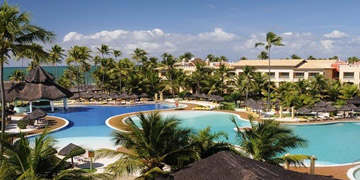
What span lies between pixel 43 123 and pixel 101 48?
3205cm

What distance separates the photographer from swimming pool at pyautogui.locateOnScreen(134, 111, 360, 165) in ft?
72.4

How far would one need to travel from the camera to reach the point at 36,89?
39.4 meters

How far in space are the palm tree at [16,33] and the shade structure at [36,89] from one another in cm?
2642

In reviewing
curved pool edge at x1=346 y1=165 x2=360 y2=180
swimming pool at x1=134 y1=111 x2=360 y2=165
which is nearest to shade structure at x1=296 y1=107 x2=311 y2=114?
swimming pool at x1=134 y1=111 x2=360 y2=165

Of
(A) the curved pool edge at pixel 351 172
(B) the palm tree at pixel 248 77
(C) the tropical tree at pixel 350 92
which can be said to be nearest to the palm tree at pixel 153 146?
(A) the curved pool edge at pixel 351 172

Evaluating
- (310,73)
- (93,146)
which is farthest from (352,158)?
(310,73)

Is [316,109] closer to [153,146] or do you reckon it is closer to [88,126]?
[88,126]

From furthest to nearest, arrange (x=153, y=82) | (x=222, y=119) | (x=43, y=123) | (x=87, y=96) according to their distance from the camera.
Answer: (x=153, y=82), (x=87, y=96), (x=222, y=119), (x=43, y=123)

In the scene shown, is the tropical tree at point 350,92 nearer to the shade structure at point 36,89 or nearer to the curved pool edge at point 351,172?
the curved pool edge at point 351,172

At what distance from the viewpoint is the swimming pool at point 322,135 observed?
22062mm

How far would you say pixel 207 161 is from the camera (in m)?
10.6

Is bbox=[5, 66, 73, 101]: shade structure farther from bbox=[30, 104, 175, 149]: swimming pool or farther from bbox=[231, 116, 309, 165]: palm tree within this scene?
bbox=[231, 116, 309, 165]: palm tree

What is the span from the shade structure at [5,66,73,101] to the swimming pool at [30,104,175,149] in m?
2.48

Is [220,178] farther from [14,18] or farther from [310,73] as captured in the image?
[310,73]
